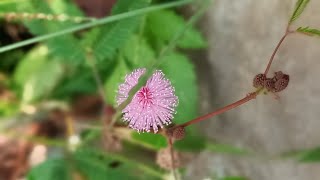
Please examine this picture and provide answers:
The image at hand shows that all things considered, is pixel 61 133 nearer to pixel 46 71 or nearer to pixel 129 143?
pixel 46 71

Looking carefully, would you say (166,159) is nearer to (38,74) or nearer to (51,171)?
(51,171)

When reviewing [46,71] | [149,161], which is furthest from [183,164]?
[46,71]

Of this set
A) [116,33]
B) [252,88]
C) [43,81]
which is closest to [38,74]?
[43,81]

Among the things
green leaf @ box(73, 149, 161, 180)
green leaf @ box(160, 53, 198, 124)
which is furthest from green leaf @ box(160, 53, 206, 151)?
green leaf @ box(73, 149, 161, 180)

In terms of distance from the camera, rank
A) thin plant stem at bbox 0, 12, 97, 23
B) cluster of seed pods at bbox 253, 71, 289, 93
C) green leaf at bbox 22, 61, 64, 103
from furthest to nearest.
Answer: green leaf at bbox 22, 61, 64, 103 → thin plant stem at bbox 0, 12, 97, 23 → cluster of seed pods at bbox 253, 71, 289, 93

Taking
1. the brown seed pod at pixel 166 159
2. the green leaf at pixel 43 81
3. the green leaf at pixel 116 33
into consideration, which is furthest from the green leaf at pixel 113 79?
the green leaf at pixel 43 81

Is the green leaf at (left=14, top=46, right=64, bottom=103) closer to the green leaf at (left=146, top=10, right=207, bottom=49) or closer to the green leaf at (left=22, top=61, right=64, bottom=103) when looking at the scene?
the green leaf at (left=22, top=61, right=64, bottom=103)
